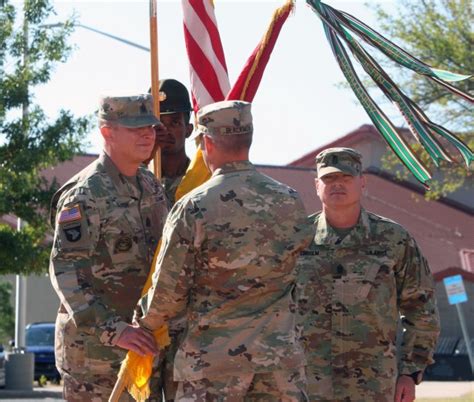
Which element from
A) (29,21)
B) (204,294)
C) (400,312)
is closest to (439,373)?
(29,21)

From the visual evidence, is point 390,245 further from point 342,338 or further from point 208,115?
point 208,115

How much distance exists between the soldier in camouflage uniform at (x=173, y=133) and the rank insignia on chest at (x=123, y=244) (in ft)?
3.79

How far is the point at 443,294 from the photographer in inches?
1399

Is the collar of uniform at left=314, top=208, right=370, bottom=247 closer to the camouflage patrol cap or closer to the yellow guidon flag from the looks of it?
the camouflage patrol cap

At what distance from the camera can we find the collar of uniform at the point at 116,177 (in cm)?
656

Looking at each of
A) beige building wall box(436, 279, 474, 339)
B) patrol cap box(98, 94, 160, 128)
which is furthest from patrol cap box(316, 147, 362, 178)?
beige building wall box(436, 279, 474, 339)

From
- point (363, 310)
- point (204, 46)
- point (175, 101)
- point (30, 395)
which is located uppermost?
point (204, 46)

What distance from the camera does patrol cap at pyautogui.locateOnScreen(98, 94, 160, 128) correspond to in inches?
255

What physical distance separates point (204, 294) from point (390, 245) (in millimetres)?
1796

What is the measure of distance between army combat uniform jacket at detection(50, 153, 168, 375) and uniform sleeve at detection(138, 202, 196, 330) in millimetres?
378

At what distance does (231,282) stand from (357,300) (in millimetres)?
1647

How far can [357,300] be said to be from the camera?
723 cm

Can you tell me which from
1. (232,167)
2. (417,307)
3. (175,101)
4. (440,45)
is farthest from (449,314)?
(232,167)

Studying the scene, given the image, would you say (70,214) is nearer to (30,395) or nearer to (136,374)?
(136,374)
